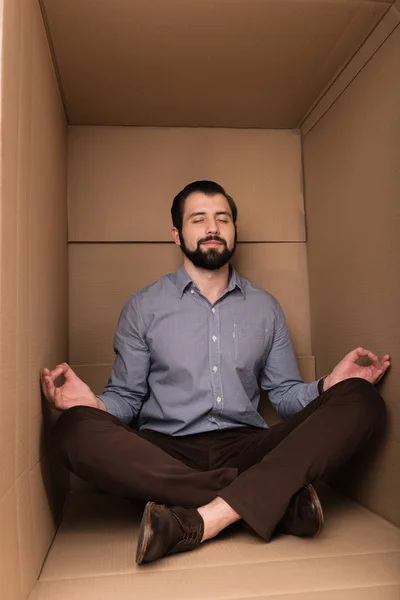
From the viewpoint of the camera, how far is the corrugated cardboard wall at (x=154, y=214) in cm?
183

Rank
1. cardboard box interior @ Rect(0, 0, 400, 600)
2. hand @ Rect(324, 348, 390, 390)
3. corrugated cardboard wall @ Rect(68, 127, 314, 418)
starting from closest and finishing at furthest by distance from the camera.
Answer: cardboard box interior @ Rect(0, 0, 400, 600) → hand @ Rect(324, 348, 390, 390) → corrugated cardboard wall @ Rect(68, 127, 314, 418)

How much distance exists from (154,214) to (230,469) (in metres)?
0.93

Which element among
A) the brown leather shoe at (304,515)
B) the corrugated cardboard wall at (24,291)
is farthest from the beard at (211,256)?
the brown leather shoe at (304,515)

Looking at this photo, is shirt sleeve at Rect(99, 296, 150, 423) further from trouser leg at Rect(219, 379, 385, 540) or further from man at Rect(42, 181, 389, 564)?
trouser leg at Rect(219, 379, 385, 540)

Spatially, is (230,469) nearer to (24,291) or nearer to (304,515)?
(304,515)

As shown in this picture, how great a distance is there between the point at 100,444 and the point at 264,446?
1.38ft

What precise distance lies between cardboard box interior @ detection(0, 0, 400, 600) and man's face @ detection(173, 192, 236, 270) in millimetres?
225

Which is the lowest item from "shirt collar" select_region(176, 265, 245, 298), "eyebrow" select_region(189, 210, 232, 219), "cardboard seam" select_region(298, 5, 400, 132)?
"shirt collar" select_region(176, 265, 245, 298)

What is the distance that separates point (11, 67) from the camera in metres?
0.91

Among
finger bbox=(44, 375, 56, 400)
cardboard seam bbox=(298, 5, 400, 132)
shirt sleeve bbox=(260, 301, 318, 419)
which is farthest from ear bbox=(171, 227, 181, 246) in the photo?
finger bbox=(44, 375, 56, 400)

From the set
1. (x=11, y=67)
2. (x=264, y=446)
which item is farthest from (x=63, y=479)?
(x=11, y=67)

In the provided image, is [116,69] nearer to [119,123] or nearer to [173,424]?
[119,123]

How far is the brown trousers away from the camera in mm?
1107

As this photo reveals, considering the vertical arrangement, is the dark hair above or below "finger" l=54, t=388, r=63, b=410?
above
